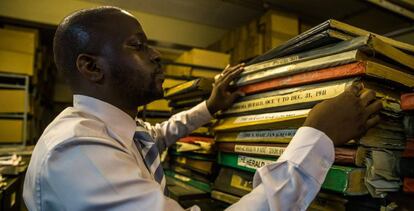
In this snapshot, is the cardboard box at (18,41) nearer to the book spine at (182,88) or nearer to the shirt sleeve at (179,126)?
the book spine at (182,88)

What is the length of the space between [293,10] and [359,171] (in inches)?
108

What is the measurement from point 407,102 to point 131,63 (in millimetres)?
678

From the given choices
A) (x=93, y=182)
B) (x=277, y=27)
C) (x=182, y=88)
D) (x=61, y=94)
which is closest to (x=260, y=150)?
(x=93, y=182)

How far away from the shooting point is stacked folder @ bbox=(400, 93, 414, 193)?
0.68 m

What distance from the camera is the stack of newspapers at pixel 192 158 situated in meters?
1.32

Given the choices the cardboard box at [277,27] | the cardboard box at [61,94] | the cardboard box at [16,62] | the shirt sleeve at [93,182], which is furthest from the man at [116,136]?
the cardboard box at [61,94]

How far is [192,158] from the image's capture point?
150cm

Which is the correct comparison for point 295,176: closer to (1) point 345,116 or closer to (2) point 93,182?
(1) point 345,116

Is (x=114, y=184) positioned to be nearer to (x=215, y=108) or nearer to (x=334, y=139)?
(x=334, y=139)

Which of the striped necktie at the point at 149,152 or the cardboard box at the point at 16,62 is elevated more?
the cardboard box at the point at 16,62

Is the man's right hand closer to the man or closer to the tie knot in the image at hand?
the man

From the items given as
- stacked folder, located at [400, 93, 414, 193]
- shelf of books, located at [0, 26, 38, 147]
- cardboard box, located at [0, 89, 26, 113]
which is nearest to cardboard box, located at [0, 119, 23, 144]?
shelf of books, located at [0, 26, 38, 147]

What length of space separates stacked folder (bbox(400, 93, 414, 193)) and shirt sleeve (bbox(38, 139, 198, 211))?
20.9 inches

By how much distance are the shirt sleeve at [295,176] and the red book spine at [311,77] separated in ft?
0.64
